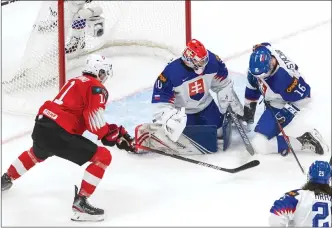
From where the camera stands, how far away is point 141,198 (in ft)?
14.4

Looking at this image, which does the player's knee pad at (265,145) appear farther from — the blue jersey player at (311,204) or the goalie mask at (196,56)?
the blue jersey player at (311,204)

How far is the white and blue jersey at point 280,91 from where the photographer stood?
15.7 feet

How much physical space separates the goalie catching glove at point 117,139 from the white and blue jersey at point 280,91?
76 centimetres

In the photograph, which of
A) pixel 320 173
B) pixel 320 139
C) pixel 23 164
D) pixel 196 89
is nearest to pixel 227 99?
pixel 196 89

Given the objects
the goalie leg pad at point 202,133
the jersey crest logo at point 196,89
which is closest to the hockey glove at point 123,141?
the goalie leg pad at point 202,133

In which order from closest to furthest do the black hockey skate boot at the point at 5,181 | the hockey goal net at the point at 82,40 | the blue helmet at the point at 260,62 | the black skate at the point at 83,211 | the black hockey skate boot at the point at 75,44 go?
the black skate at the point at 83,211, the black hockey skate boot at the point at 5,181, the blue helmet at the point at 260,62, the hockey goal net at the point at 82,40, the black hockey skate boot at the point at 75,44

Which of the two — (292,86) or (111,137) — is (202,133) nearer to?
(292,86)

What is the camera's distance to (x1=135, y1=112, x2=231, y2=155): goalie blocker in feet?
15.8

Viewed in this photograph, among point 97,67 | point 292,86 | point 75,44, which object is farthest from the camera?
point 75,44

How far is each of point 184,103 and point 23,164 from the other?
986 millimetres

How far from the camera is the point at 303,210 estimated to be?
3.60 metres

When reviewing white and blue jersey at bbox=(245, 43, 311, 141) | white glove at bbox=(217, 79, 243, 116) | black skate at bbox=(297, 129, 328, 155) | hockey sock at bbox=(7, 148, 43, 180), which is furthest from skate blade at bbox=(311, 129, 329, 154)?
hockey sock at bbox=(7, 148, 43, 180)

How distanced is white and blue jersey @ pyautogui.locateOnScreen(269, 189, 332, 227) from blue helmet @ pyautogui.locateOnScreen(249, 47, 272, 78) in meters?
1.16

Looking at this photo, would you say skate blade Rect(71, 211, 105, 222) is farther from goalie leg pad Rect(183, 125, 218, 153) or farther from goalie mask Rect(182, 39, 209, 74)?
goalie mask Rect(182, 39, 209, 74)
